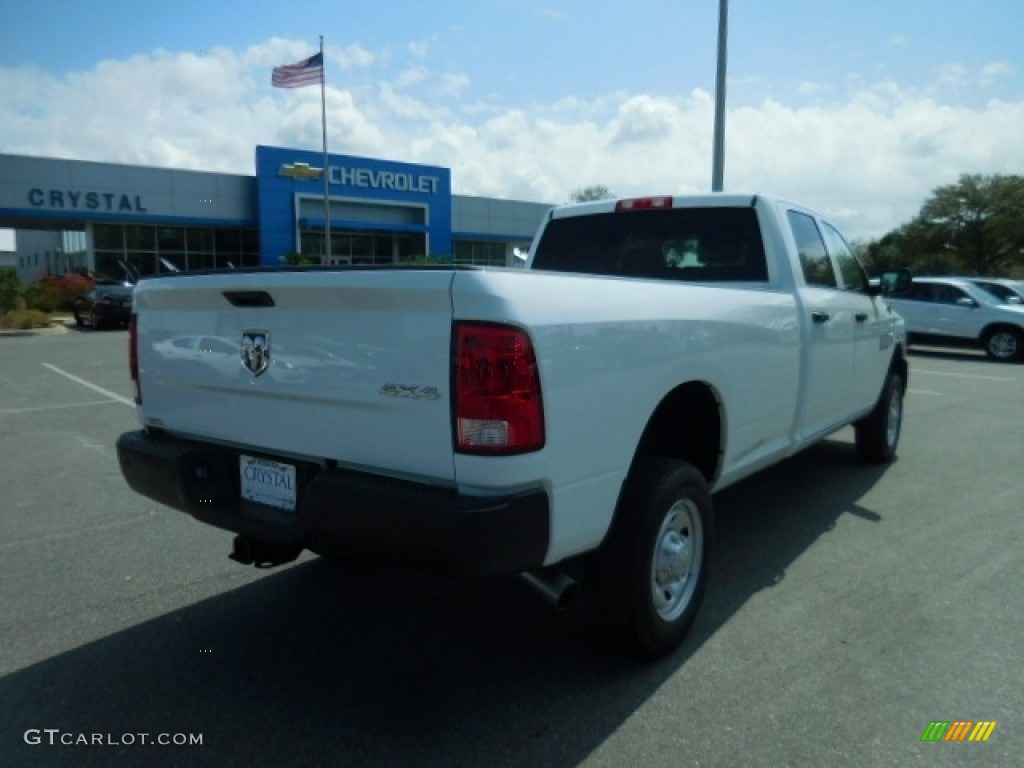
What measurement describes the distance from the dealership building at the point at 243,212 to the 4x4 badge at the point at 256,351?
2617 centimetres

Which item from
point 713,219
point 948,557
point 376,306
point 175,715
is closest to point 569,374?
point 376,306

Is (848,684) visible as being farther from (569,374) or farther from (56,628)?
(56,628)

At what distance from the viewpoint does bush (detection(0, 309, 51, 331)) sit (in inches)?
857

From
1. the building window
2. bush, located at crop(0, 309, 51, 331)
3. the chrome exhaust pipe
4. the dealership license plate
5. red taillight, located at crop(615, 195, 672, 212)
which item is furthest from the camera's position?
the building window

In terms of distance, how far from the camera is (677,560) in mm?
3082

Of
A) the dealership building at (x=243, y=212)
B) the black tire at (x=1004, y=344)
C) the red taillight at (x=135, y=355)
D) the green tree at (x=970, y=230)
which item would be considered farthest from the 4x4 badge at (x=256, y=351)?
the green tree at (x=970, y=230)

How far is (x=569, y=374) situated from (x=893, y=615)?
2112 mm

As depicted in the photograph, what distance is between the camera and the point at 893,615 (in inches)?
134

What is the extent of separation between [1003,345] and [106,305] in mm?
22449

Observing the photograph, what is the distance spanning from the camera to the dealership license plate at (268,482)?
8.86 ft

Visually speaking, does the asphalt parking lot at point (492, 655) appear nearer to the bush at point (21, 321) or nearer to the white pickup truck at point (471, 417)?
the white pickup truck at point (471, 417)

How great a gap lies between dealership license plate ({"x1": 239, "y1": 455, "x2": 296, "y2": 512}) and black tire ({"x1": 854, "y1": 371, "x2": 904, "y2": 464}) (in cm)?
472

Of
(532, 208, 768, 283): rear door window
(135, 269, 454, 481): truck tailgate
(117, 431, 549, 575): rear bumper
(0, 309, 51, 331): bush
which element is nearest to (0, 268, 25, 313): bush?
(0, 309, 51, 331): bush

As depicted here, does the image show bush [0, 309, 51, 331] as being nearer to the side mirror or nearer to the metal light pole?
the metal light pole
